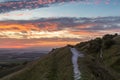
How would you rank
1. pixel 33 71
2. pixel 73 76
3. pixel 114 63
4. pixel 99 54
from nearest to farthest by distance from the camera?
pixel 73 76 → pixel 33 71 → pixel 114 63 → pixel 99 54

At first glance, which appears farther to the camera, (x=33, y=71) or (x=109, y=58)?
(x=109, y=58)

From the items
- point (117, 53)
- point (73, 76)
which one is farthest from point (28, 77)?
point (117, 53)

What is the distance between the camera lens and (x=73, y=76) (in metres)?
47.6

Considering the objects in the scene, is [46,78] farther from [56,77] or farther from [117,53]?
[117,53]

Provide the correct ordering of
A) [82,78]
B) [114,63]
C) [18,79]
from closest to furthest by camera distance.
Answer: [82,78]
[18,79]
[114,63]

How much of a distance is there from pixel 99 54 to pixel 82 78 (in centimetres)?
7138

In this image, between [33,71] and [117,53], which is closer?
[33,71]

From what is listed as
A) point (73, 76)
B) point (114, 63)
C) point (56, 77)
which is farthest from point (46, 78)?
point (114, 63)

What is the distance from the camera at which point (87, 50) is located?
121 meters

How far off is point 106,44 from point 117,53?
13.8m

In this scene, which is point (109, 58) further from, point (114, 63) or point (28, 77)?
point (28, 77)

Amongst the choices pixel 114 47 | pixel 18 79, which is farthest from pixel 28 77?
pixel 114 47

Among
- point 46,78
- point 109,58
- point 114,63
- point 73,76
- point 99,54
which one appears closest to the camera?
point 73,76

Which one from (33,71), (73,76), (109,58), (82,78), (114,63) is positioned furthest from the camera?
(109,58)
